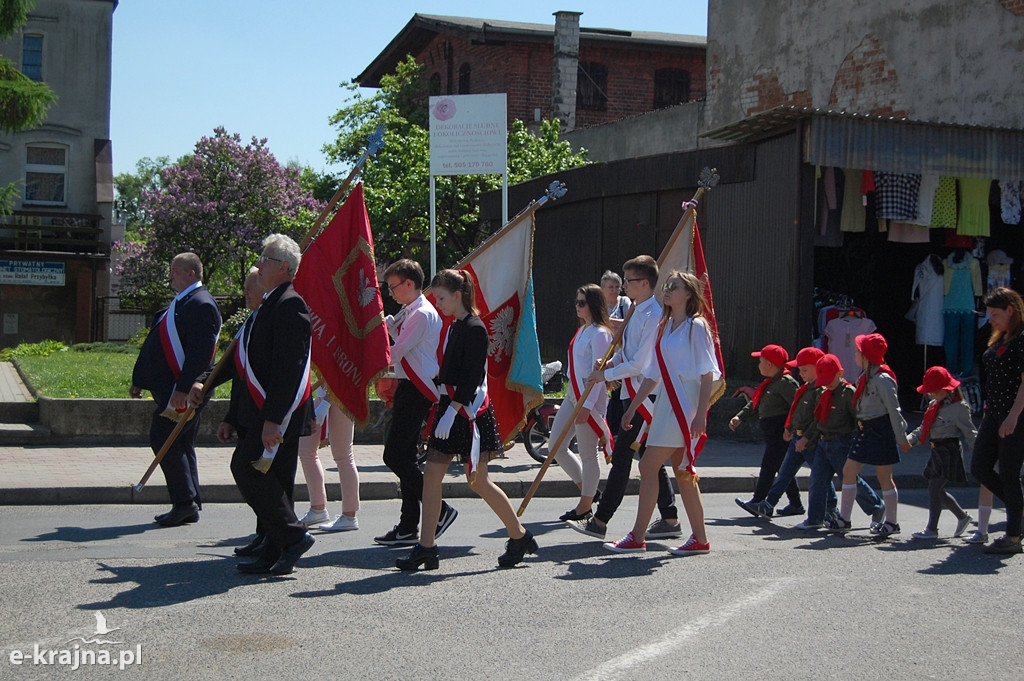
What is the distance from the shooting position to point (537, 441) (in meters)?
12.3

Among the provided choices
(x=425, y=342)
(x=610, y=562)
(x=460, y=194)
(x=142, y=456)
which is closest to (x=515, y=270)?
(x=425, y=342)

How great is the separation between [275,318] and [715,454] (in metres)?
7.49

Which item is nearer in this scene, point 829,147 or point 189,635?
point 189,635

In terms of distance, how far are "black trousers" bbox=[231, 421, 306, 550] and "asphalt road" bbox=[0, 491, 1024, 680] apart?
27 centimetres

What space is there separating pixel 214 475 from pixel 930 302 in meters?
10.6

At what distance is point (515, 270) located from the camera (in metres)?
9.00

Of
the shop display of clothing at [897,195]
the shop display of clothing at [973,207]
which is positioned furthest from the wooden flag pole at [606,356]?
the shop display of clothing at [973,207]

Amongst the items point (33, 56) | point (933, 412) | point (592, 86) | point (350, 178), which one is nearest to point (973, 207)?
point (933, 412)

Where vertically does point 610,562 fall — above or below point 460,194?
below

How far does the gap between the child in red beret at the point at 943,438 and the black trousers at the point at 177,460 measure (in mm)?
5213

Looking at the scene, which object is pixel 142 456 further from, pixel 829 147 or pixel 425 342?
pixel 829 147

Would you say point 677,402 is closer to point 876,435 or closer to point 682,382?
point 682,382

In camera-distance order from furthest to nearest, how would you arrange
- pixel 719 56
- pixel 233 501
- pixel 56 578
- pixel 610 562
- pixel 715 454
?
1. pixel 719 56
2. pixel 715 454
3. pixel 233 501
4. pixel 610 562
5. pixel 56 578

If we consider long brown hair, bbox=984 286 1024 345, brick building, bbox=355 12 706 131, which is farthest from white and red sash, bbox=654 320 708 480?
brick building, bbox=355 12 706 131
